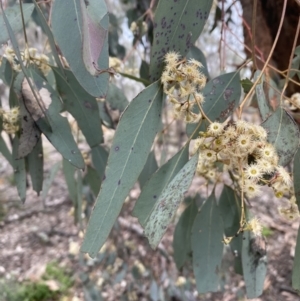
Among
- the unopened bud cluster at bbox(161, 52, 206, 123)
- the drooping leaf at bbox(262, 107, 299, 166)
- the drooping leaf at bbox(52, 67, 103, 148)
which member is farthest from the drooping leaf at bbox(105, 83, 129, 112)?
the drooping leaf at bbox(262, 107, 299, 166)

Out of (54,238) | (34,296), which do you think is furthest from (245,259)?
(54,238)

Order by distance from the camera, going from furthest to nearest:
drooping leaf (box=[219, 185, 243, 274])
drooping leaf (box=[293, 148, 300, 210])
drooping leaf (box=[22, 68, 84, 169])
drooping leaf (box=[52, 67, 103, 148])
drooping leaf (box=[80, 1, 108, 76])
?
drooping leaf (box=[219, 185, 243, 274]), drooping leaf (box=[52, 67, 103, 148]), drooping leaf (box=[22, 68, 84, 169]), drooping leaf (box=[293, 148, 300, 210]), drooping leaf (box=[80, 1, 108, 76])

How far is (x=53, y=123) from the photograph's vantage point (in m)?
0.80

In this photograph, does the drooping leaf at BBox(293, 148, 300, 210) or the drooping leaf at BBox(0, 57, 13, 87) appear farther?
the drooping leaf at BBox(0, 57, 13, 87)

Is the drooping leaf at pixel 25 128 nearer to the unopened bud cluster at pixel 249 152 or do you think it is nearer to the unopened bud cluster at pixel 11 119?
the unopened bud cluster at pixel 11 119

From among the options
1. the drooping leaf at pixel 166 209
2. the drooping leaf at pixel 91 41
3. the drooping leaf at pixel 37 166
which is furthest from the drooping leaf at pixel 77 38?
the drooping leaf at pixel 37 166

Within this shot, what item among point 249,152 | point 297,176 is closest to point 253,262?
point 297,176

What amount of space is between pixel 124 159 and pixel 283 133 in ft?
0.88

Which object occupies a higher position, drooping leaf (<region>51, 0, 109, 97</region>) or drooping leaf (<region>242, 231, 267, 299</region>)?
drooping leaf (<region>51, 0, 109, 97</region>)


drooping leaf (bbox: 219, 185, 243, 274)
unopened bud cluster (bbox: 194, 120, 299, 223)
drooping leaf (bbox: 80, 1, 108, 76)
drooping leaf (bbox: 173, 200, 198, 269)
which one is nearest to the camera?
drooping leaf (bbox: 80, 1, 108, 76)

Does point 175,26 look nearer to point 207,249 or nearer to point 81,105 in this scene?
point 81,105

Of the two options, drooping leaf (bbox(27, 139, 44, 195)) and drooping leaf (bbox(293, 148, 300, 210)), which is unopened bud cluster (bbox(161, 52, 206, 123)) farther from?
drooping leaf (bbox(27, 139, 44, 195))

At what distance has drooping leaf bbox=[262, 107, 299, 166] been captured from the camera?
2.07ft

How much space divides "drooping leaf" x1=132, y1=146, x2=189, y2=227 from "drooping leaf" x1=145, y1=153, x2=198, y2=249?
105mm
